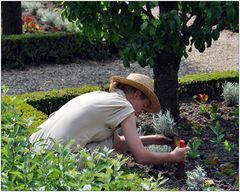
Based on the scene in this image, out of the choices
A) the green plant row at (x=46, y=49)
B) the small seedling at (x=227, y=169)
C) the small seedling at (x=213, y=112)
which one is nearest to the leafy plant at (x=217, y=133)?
the small seedling at (x=213, y=112)

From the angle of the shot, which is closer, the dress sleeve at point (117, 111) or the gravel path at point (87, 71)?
the dress sleeve at point (117, 111)

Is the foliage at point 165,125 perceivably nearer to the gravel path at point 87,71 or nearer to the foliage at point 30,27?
the gravel path at point 87,71

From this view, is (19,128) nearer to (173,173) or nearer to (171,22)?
(173,173)

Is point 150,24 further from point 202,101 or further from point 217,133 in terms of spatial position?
point 202,101

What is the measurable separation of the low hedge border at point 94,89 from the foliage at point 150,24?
2.84ft

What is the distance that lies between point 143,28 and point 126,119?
1264 millimetres

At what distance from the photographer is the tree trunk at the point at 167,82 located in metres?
6.40

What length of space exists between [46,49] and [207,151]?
4.91 meters

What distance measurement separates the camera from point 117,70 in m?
9.62

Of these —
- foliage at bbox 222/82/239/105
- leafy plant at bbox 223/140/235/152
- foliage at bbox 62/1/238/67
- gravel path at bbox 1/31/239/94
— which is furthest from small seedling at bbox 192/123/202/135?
gravel path at bbox 1/31/239/94

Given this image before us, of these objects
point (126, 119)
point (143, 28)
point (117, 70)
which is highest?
point (143, 28)

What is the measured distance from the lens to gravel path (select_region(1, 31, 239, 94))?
29.3 feet

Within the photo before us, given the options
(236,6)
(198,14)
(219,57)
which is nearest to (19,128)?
(236,6)

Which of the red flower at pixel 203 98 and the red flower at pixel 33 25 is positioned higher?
the red flower at pixel 33 25
